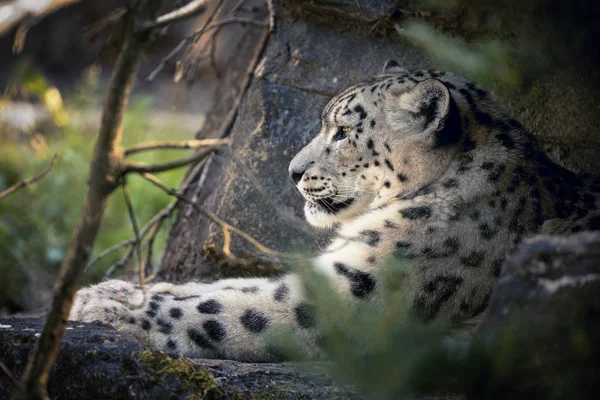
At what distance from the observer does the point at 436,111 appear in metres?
3.23

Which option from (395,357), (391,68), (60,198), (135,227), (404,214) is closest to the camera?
(395,357)

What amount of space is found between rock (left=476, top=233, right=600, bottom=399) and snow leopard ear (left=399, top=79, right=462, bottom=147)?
4.34ft

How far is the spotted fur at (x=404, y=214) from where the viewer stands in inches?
116

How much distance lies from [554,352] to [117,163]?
126 cm

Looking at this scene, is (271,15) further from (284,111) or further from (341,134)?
(341,134)

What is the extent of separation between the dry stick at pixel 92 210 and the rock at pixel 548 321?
1087 millimetres

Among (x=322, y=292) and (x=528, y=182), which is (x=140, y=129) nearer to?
(x=528, y=182)

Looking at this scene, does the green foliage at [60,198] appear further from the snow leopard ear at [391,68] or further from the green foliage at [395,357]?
the green foliage at [395,357]

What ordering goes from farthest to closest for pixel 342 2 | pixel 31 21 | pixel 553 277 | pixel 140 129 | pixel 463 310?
pixel 140 129, pixel 342 2, pixel 463 310, pixel 31 21, pixel 553 277

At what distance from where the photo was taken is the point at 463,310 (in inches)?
115

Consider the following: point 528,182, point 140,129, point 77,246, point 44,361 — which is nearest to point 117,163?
point 77,246

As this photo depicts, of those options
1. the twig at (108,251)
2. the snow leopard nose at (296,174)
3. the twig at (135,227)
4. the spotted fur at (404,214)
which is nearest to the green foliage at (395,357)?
the twig at (135,227)

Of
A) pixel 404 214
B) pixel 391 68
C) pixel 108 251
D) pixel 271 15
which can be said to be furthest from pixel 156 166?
pixel 271 15

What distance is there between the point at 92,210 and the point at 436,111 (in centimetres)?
178
